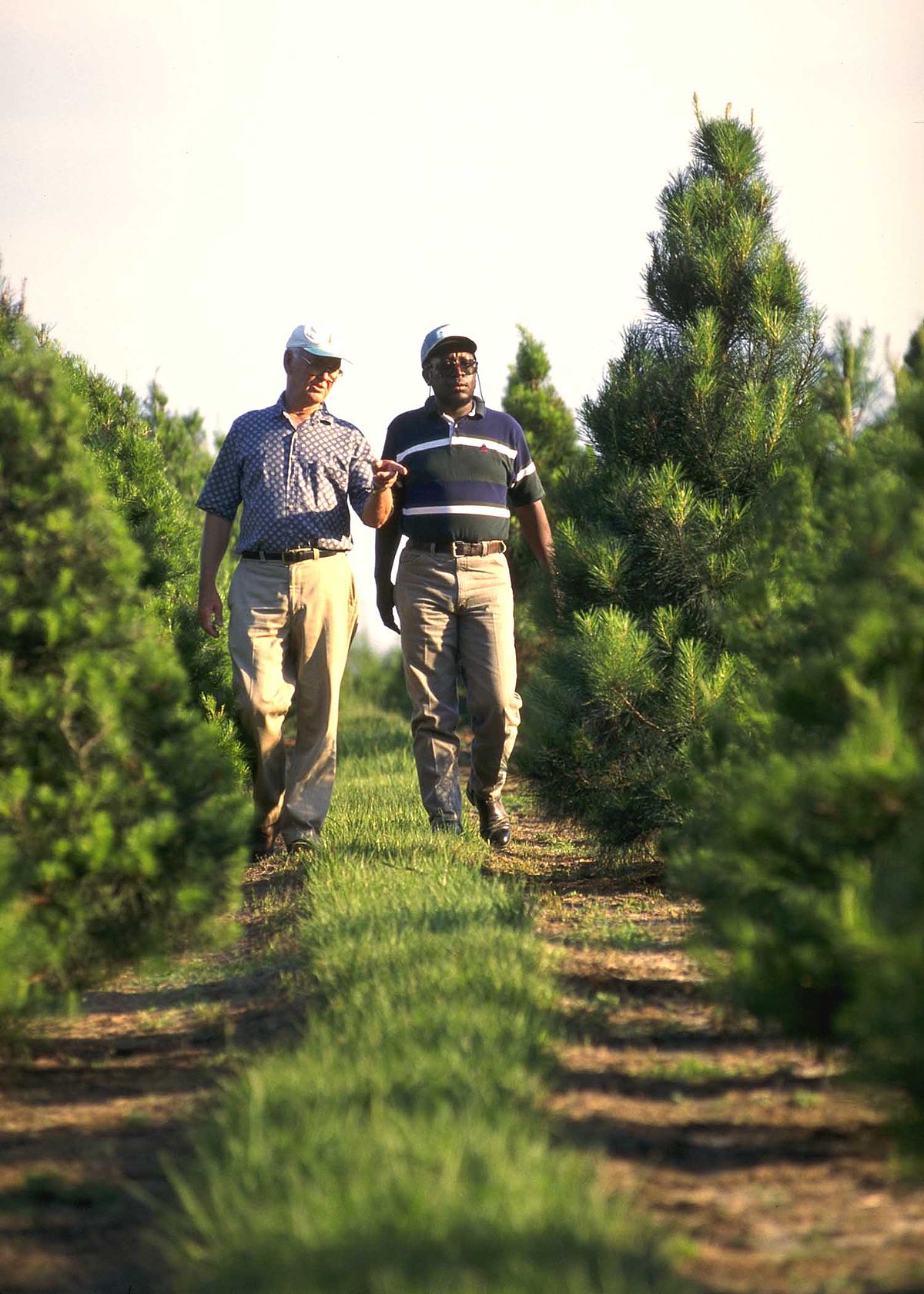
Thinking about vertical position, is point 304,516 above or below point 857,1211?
above

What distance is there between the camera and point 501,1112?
2.98 meters

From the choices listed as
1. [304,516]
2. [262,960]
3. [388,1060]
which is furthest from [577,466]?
[388,1060]

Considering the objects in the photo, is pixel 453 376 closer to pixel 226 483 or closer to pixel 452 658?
pixel 226 483

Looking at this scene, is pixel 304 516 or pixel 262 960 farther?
pixel 304 516

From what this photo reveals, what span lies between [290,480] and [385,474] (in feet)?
1.71

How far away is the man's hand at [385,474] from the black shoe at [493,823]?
172 cm

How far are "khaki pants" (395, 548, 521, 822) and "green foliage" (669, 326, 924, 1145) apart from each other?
3254mm

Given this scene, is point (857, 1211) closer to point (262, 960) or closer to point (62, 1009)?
point (62, 1009)

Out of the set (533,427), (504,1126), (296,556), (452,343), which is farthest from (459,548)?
(533,427)

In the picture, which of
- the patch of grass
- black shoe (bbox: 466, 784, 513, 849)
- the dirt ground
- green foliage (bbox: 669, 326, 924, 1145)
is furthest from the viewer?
black shoe (bbox: 466, 784, 513, 849)

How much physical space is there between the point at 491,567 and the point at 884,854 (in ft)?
14.3

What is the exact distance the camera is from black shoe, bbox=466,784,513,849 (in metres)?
7.42

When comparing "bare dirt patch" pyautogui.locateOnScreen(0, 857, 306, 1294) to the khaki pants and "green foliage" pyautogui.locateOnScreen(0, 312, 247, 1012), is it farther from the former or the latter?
the khaki pants

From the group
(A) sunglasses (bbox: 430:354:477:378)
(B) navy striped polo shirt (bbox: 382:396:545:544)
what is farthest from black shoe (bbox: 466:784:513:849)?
(A) sunglasses (bbox: 430:354:477:378)
